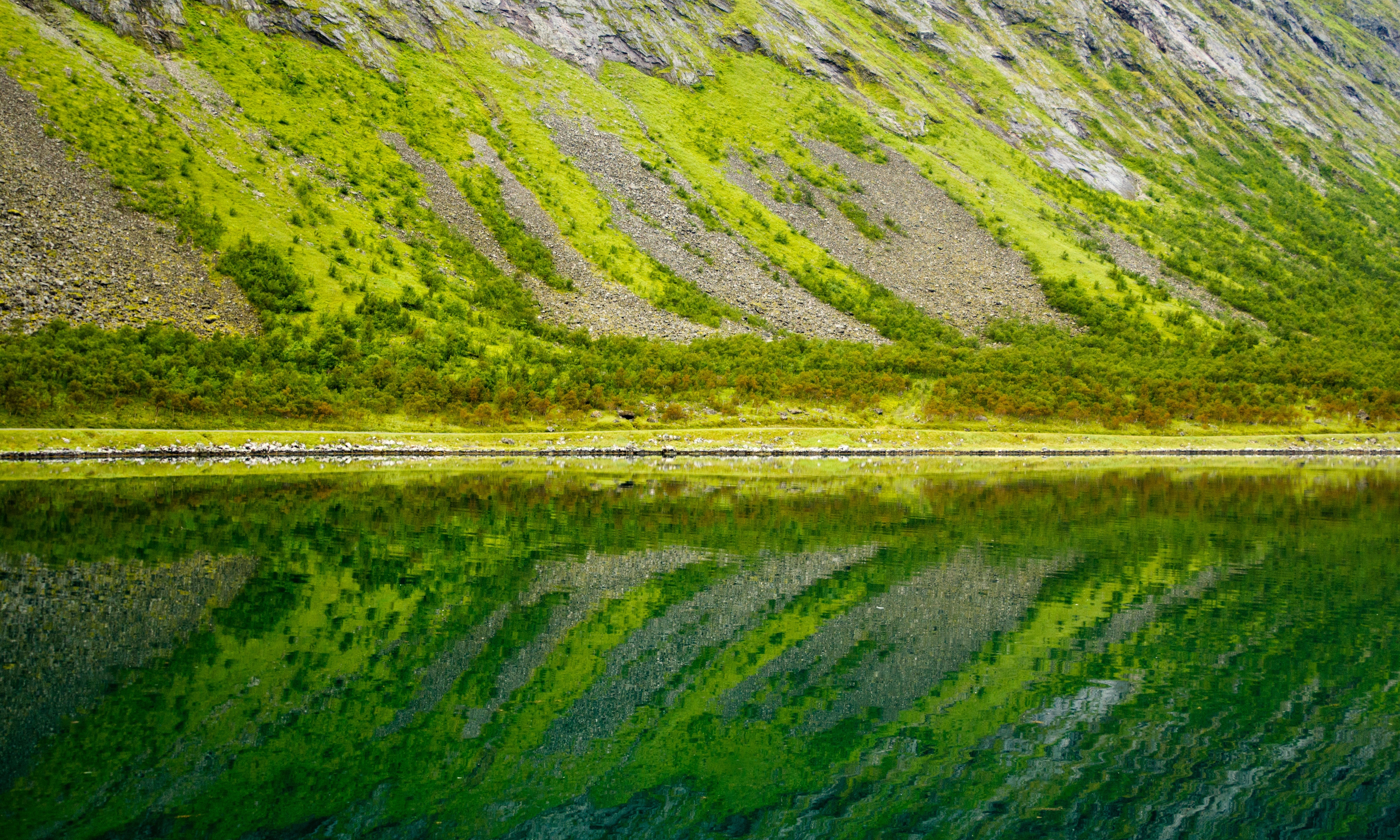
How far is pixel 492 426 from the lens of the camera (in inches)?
3159

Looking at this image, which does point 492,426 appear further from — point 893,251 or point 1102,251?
point 1102,251

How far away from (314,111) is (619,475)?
A: 81.3 meters

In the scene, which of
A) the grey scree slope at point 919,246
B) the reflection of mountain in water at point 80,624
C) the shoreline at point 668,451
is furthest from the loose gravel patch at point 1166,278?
the reflection of mountain in water at point 80,624

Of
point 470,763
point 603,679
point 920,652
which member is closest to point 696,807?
point 470,763

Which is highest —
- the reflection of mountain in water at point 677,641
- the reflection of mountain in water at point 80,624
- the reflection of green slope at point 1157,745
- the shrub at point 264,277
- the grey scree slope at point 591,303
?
the reflection of green slope at point 1157,745

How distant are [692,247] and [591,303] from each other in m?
19.7

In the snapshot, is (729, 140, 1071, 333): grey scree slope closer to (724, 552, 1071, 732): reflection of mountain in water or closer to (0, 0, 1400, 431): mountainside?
(0, 0, 1400, 431): mountainside

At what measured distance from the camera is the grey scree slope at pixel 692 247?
11219 centimetres

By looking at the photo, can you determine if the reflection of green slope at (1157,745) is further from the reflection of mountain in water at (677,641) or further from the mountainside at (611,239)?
the mountainside at (611,239)

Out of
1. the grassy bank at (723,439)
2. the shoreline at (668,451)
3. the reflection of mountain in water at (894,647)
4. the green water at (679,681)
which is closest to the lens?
the green water at (679,681)

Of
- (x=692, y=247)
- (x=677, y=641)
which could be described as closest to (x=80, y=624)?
(x=677, y=641)

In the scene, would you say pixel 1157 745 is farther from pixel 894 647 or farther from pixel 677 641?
pixel 677 641

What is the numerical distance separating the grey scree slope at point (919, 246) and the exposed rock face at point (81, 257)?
78.4 metres

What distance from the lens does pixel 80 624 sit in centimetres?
1994
